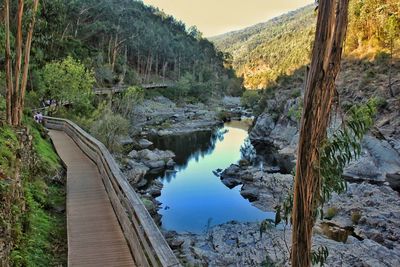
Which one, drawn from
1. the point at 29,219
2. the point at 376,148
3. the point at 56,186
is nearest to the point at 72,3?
the point at 376,148

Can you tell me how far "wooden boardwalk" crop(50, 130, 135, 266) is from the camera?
7679 millimetres

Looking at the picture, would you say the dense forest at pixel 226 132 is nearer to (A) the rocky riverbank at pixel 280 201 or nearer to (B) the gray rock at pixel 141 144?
(A) the rocky riverbank at pixel 280 201

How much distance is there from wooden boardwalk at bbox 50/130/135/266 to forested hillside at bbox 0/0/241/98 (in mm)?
24090

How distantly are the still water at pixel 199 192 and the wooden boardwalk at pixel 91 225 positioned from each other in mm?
8542

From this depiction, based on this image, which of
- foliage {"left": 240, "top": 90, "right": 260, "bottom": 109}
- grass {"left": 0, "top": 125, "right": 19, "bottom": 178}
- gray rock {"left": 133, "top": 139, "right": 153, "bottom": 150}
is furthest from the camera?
foliage {"left": 240, "top": 90, "right": 260, "bottom": 109}

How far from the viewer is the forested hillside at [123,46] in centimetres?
4760

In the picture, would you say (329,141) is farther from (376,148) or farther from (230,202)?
(376,148)

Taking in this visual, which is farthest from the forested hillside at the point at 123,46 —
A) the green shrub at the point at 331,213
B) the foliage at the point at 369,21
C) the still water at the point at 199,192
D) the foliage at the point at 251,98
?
the foliage at the point at 369,21

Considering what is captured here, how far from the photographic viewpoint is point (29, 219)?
346 inches

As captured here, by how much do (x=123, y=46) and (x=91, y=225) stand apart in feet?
247

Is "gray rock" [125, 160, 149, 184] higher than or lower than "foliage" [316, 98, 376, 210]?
lower

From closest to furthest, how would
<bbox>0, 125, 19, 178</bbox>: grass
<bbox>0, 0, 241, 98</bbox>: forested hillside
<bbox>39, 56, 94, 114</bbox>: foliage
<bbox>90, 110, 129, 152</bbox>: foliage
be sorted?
1. <bbox>0, 125, 19, 178</bbox>: grass
2. <bbox>90, 110, 129, 152</bbox>: foliage
3. <bbox>39, 56, 94, 114</bbox>: foliage
4. <bbox>0, 0, 241, 98</bbox>: forested hillside

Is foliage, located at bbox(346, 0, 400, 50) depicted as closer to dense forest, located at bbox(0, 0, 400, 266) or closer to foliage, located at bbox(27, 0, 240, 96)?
dense forest, located at bbox(0, 0, 400, 266)

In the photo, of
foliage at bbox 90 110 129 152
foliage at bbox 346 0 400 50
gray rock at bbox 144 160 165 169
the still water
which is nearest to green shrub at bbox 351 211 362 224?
the still water
